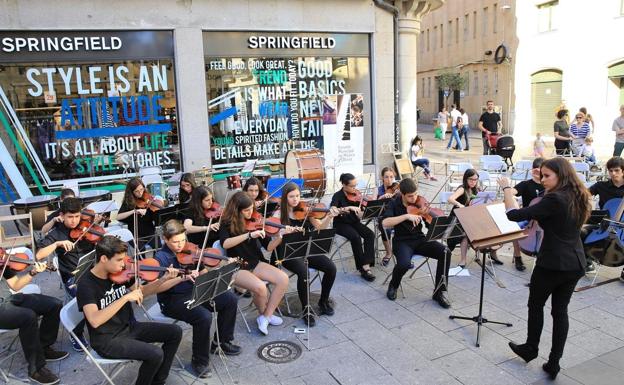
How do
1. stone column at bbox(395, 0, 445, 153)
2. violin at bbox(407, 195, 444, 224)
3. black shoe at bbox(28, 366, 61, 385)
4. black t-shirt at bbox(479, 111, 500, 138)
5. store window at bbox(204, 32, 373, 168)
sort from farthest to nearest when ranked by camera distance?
1. black t-shirt at bbox(479, 111, 500, 138)
2. stone column at bbox(395, 0, 445, 153)
3. store window at bbox(204, 32, 373, 168)
4. violin at bbox(407, 195, 444, 224)
5. black shoe at bbox(28, 366, 61, 385)

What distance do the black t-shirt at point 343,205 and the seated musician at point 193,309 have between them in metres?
2.40

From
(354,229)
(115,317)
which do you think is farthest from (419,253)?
(115,317)

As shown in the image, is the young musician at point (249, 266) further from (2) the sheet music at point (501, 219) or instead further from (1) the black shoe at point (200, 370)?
(2) the sheet music at point (501, 219)

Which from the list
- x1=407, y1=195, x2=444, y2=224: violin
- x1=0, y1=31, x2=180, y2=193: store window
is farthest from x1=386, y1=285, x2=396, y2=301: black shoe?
x1=0, y1=31, x2=180, y2=193: store window

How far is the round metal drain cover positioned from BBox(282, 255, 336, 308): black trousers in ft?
2.37

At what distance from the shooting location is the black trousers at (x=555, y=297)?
411cm

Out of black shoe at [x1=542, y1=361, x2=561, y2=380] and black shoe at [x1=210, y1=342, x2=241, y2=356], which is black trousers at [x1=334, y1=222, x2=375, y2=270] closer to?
black shoe at [x1=210, y1=342, x2=241, y2=356]

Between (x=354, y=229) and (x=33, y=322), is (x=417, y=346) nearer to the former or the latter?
(x=354, y=229)

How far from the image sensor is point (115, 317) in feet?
12.8

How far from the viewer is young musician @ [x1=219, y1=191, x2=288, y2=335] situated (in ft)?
17.0

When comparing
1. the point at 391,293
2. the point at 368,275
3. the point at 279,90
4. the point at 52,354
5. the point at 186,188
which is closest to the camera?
the point at 52,354

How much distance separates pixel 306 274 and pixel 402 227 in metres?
1.34

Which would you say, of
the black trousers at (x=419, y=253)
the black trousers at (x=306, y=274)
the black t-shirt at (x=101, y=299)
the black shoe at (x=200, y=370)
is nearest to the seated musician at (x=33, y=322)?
the black t-shirt at (x=101, y=299)

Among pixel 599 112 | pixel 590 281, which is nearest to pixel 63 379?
pixel 590 281
